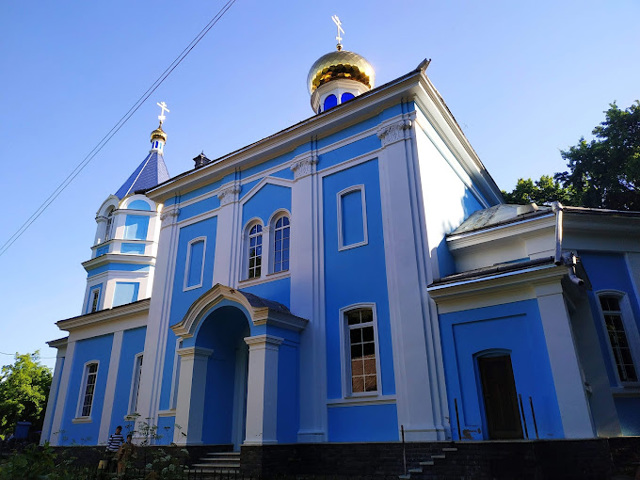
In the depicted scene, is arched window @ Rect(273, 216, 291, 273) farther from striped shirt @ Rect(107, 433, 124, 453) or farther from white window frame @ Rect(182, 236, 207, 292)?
striped shirt @ Rect(107, 433, 124, 453)

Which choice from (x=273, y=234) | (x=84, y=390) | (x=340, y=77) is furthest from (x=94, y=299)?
(x=340, y=77)

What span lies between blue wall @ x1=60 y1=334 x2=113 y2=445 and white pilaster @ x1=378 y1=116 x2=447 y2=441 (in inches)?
447

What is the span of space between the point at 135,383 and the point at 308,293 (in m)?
7.64

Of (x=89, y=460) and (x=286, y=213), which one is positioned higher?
(x=286, y=213)

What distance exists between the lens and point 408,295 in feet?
35.7

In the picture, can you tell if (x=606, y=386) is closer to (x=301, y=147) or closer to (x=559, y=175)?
(x=301, y=147)

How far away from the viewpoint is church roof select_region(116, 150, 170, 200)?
24891 millimetres

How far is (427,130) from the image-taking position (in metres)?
13.2

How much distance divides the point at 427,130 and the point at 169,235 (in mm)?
9182

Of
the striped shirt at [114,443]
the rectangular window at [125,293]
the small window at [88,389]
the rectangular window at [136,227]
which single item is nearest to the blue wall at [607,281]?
the striped shirt at [114,443]

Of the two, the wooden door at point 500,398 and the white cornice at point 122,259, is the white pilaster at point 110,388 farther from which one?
the wooden door at point 500,398

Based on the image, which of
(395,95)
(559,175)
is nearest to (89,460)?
(395,95)

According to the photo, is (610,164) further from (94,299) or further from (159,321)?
(94,299)

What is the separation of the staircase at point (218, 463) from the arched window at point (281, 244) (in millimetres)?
4865
